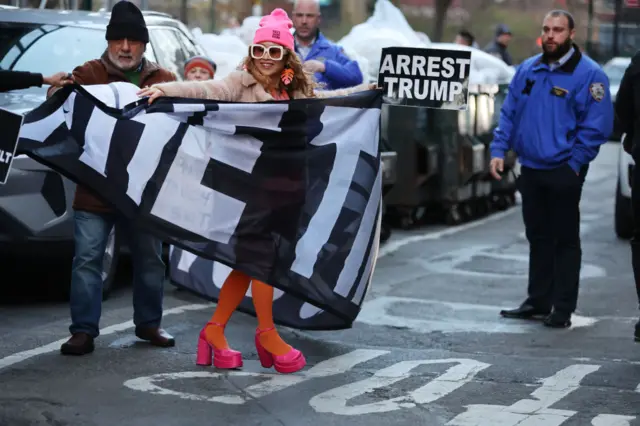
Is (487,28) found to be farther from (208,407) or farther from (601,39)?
(208,407)

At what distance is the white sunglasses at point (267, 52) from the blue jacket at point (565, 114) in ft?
8.32

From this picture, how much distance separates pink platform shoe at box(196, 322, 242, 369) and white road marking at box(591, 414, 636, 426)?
182 cm

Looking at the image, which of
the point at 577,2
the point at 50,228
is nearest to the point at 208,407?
the point at 50,228

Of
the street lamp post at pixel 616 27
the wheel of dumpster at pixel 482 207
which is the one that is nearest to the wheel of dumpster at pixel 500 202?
the wheel of dumpster at pixel 482 207

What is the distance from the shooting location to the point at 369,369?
7.75 metres

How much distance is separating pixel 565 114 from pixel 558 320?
128cm

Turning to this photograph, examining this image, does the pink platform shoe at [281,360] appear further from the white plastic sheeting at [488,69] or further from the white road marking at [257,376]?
the white plastic sheeting at [488,69]

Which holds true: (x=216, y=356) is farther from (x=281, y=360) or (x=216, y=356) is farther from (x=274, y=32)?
(x=274, y=32)

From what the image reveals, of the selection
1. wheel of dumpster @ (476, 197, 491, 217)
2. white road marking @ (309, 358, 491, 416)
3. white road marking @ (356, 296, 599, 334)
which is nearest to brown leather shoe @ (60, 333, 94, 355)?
white road marking @ (309, 358, 491, 416)

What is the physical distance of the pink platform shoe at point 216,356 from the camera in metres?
7.48

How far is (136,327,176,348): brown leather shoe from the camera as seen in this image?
814 cm

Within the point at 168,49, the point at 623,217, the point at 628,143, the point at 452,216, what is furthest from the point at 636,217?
the point at 452,216

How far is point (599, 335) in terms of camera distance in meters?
9.21

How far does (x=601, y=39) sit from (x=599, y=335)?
37577mm
